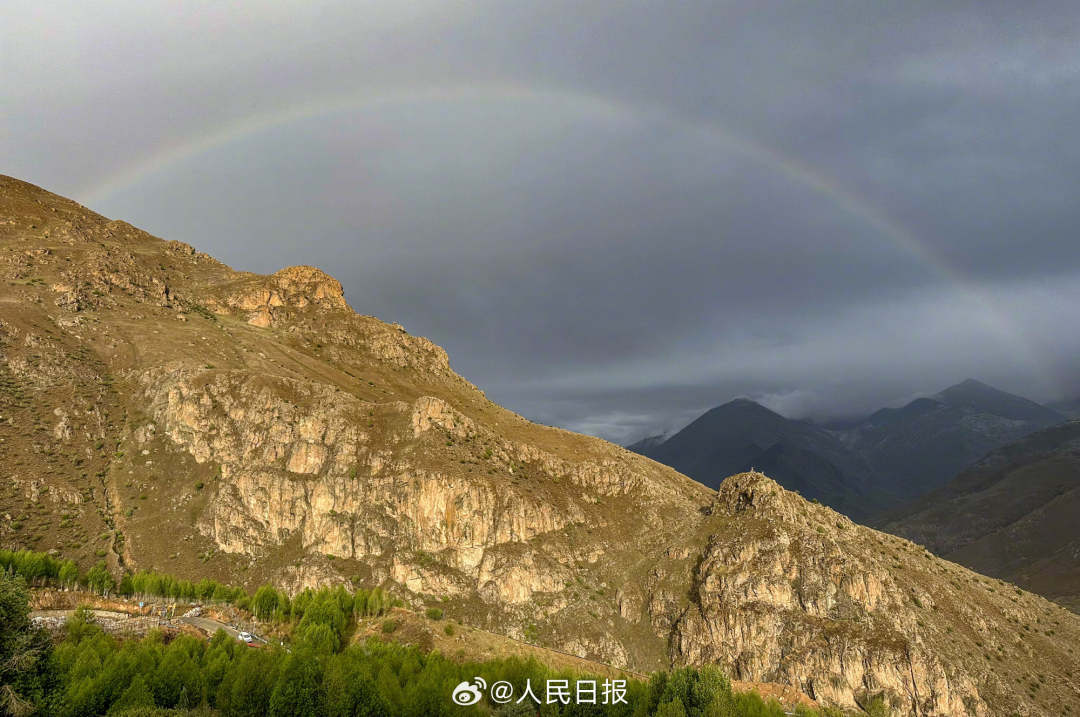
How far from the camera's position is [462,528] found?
119625 millimetres

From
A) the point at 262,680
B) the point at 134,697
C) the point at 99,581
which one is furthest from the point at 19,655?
the point at 99,581

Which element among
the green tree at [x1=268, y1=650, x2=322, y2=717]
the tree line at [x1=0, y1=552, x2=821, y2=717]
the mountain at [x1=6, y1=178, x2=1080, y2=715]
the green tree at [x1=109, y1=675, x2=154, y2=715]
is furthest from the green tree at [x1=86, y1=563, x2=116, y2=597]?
the green tree at [x1=268, y1=650, x2=322, y2=717]

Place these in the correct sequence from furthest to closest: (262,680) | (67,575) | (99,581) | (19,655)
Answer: (99,581)
(67,575)
(262,680)
(19,655)

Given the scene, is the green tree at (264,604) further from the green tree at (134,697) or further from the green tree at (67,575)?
the green tree at (134,697)

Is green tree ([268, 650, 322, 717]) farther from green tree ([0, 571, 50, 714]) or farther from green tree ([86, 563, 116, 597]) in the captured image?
green tree ([86, 563, 116, 597])

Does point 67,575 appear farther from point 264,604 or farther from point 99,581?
point 264,604

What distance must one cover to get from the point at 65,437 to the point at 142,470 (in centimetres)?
1783

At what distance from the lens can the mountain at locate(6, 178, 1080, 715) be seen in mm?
99375

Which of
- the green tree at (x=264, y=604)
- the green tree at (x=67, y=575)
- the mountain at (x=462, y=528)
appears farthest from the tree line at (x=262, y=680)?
the mountain at (x=462, y=528)

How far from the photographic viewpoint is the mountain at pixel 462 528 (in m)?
99.4

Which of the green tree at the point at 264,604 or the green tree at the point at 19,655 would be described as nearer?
the green tree at the point at 19,655

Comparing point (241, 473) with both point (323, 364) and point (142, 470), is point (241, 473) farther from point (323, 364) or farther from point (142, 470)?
point (323, 364)

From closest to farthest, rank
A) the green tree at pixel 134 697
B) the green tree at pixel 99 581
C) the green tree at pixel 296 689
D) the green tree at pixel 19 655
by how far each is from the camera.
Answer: the green tree at pixel 19 655 < the green tree at pixel 134 697 < the green tree at pixel 296 689 < the green tree at pixel 99 581

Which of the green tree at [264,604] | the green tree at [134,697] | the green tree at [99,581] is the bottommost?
the green tree at [264,604]
